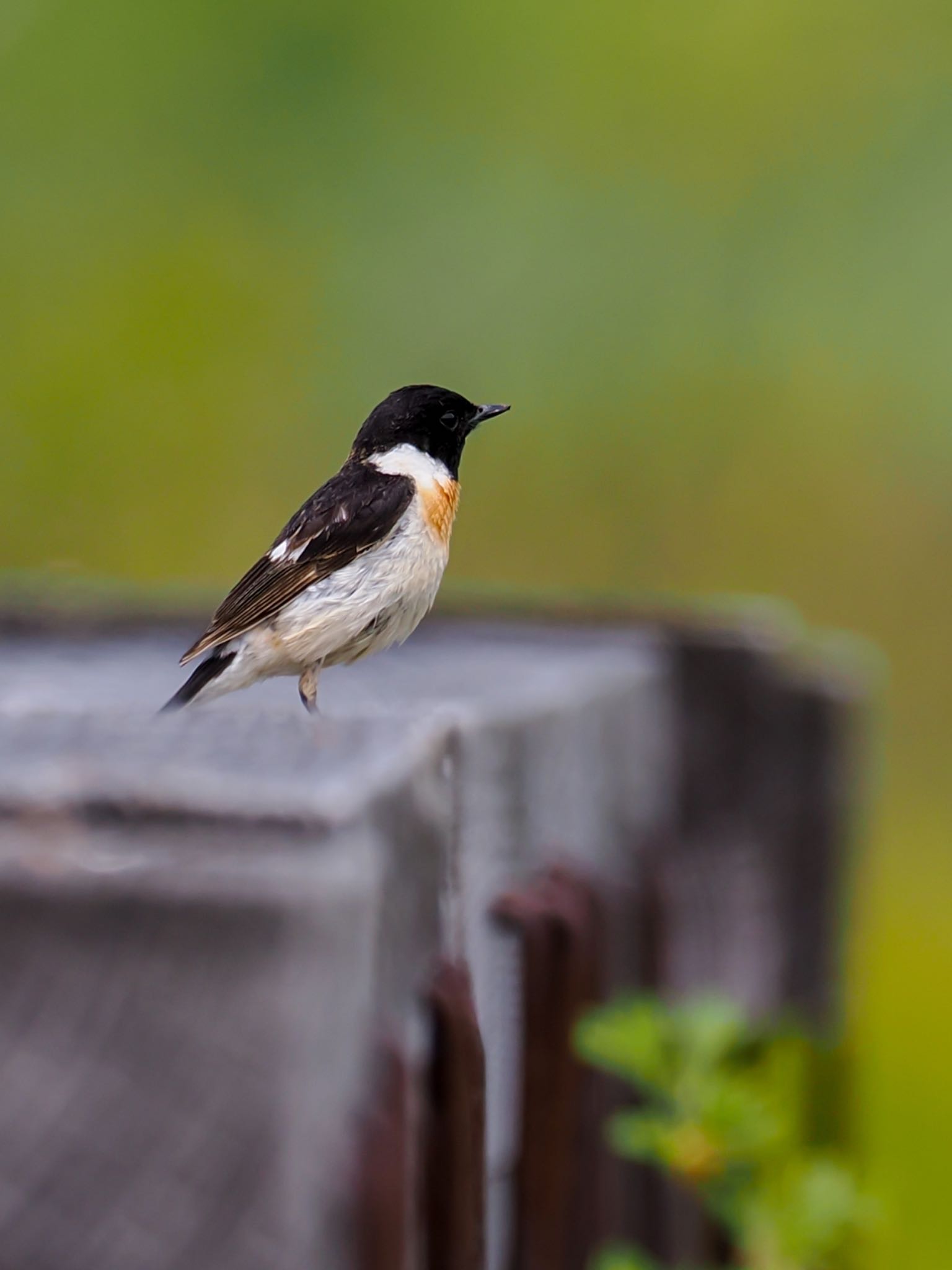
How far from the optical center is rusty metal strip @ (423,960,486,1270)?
106 centimetres

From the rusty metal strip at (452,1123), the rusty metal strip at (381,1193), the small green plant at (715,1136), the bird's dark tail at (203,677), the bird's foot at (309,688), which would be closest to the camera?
the rusty metal strip at (381,1193)

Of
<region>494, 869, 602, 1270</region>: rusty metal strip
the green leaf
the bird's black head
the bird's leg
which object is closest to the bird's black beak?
the bird's black head

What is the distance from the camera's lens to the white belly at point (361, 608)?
5.01 feet

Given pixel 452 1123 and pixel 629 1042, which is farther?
pixel 629 1042

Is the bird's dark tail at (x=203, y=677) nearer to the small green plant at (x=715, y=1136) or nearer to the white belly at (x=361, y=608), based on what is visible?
the white belly at (x=361, y=608)

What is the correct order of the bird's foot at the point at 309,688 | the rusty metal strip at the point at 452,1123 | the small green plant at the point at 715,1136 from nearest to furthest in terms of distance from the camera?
the rusty metal strip at the point at 452,1123, the bird's foot at the point at 309,688, the small green plant at the point at 715,1136

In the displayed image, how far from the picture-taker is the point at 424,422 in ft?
5.42

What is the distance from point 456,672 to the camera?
2.19m

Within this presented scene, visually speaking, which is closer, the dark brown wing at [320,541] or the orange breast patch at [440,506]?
the dark brown wing at [320,541]

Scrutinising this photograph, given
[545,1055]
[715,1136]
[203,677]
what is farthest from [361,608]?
[715,1136]

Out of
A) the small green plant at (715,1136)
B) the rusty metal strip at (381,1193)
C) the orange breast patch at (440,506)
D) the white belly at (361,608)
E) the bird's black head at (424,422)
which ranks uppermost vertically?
the bird's black head at (424,422)

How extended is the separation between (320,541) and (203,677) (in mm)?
172

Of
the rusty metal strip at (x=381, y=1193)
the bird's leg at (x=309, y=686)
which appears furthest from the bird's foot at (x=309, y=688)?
the rusty metal strip at (x=381, y=1193)

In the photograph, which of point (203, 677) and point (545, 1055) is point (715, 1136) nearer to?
point (545, 1055)
